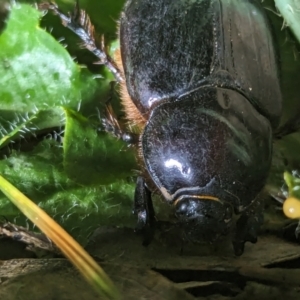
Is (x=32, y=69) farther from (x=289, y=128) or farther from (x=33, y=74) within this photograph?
(x=289, y=128)

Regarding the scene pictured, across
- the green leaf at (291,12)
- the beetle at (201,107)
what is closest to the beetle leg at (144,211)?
the beetle at (201,107)

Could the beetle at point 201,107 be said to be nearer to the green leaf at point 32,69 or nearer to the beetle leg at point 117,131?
the beetle leg at point 117,131

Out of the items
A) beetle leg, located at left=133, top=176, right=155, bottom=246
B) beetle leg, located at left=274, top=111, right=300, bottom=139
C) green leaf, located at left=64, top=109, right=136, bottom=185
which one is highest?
green leaf, located at left=64, top=109, right=136, bottom=185

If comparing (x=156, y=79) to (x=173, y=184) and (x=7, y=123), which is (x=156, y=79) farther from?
(x=7, y=123)

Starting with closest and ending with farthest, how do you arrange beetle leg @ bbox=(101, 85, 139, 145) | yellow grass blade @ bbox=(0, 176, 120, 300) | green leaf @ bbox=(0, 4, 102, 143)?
1. yellow grass blade @ bbox=(0, 176, 120, 300)
2. beetle leg @ bbox=(101, 85, 139, 145)
3. green leaf @ bbox=(0, 4, 102, 143)

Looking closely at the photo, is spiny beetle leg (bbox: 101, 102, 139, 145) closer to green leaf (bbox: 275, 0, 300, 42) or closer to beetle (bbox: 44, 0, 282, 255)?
beetle (bbox: 44, 0, 282, 255)

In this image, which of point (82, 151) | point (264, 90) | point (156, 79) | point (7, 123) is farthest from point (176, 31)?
point (7, 123)

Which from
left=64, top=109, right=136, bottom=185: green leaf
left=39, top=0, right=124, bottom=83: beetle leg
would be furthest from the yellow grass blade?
left=39, top=0, right=124, bottom=83: beetle leg
